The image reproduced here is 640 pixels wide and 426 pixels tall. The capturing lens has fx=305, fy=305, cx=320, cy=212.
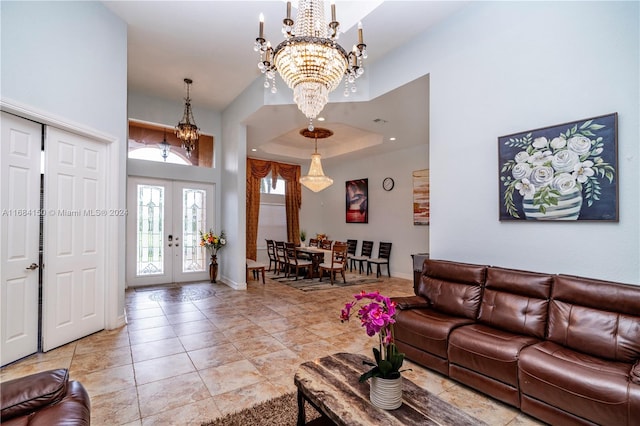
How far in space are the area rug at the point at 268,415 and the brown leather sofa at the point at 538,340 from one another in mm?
1285

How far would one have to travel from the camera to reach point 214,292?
19.7ft

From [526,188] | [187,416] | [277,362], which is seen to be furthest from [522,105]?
[187,416]

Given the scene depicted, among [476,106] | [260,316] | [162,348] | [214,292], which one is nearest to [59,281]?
[162,348]

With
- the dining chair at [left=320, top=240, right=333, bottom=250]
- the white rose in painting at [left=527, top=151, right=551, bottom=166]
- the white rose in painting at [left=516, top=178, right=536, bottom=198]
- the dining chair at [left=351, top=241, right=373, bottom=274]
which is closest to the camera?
the white rose in painting at [left=527, top=151, right=551, bottom=166]

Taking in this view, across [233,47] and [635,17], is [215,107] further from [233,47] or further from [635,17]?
[635,17]

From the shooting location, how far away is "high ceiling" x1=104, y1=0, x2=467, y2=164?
12.2ft

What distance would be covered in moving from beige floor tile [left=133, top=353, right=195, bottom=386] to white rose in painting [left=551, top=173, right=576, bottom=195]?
148 inches

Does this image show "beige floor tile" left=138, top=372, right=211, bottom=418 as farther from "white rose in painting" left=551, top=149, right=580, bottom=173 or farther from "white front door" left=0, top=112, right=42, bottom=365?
"white rose in painting" left=551, top=149, right=580, bottom=173

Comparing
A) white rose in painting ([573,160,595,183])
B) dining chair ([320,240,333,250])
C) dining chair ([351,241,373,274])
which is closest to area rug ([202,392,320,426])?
white rose in painting ([573,160,595,183])

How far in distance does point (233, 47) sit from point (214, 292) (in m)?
4.37

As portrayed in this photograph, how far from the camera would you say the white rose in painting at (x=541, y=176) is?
2748mm

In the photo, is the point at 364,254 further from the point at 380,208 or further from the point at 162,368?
the point at 162,368

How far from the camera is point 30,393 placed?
59.5 inches

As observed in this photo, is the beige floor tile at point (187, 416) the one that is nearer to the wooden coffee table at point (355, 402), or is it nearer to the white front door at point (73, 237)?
the wooden coffee table at point (355, 402)
